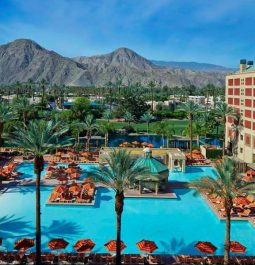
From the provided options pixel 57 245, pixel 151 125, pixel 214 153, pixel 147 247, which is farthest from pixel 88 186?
pixel 151 125

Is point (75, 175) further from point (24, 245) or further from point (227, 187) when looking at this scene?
point (227, 187)

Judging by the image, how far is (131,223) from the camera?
113 ft

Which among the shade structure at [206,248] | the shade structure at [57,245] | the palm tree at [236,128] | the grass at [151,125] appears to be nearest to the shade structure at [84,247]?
the shade structure at [57,245]

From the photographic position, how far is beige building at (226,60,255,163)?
5659 cm

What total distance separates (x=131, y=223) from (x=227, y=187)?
12897 mm

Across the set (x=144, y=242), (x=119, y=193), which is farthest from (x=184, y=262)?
(x=119, y=193)

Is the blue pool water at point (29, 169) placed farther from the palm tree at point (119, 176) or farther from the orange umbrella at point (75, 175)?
the palm tree at point (119, 176)

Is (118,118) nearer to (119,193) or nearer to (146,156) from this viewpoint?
(146,156)

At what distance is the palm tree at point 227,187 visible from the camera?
23.9m

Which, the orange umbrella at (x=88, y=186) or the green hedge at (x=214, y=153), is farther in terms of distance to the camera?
the green hedge at (x=214, y=153)

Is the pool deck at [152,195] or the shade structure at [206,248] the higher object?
the pool deck at [152,195]

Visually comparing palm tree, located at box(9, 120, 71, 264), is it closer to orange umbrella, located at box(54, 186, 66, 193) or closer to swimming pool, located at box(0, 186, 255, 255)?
swimming pool, located at box(0, 186, 255, 255)

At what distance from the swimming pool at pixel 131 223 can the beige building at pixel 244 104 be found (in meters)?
19.9

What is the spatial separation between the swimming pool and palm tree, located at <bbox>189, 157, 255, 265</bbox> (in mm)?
5385
